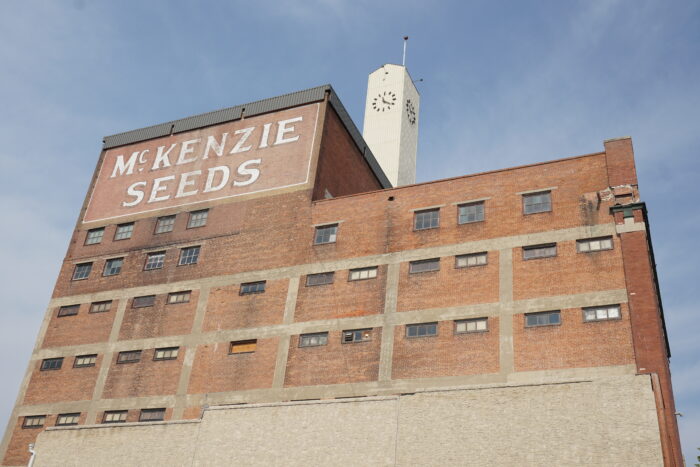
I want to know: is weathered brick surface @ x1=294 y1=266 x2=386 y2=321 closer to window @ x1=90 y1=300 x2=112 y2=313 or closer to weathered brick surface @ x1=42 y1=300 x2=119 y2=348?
weathered brick surface @ x1=42 y1=300 x2=119 y2=348

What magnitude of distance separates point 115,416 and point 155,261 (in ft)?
32.3

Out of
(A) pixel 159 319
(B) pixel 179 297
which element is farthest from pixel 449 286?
(A) pixel 159 319

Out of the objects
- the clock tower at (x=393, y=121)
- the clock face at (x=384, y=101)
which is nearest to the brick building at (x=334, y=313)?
the clock tower at (x=393, y=121)

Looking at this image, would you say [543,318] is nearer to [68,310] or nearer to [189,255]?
[189,255]

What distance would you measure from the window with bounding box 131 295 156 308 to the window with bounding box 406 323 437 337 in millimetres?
16527

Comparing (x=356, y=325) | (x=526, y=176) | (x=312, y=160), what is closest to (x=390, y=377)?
(x=356, y=325)

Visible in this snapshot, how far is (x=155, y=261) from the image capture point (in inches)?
1774

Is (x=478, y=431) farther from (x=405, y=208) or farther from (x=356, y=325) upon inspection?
(x=405, y=208)

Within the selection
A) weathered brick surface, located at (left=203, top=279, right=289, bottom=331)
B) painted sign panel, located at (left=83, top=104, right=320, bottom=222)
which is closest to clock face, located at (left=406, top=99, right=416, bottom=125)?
painted sign panel, located at (left=83, top=104, right=320, bottom=222)

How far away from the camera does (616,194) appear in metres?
34.5

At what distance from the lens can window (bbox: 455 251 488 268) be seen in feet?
119

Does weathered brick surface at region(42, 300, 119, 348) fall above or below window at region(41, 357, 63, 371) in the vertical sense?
above

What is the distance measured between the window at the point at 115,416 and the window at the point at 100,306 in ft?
22.7

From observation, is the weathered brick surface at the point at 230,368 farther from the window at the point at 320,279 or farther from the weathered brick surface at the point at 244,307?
the window at the point at 320,279
